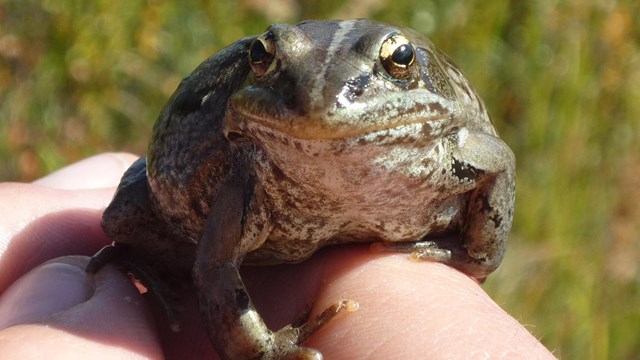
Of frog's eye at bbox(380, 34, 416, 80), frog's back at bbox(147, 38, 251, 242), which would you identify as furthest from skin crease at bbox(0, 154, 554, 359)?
frog's eye at bbox(380, 34, 416, 80)

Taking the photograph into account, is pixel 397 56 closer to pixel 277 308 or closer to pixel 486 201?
pixel 486 201

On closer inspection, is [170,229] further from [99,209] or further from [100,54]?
[100,54]

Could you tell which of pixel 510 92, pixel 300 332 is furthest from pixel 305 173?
pixel 510 92

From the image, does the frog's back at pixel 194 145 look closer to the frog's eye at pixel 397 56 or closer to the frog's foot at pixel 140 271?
the frog's foot at pixel 140 271

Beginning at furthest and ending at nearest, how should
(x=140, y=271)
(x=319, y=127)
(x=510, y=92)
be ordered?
(x=510, y=92) → (x=140, y=271) → (x=319, y=127)

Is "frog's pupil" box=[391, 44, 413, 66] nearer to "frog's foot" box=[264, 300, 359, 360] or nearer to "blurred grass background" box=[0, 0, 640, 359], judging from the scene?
"frog's foot" box=[264, 300, 359, 360]
